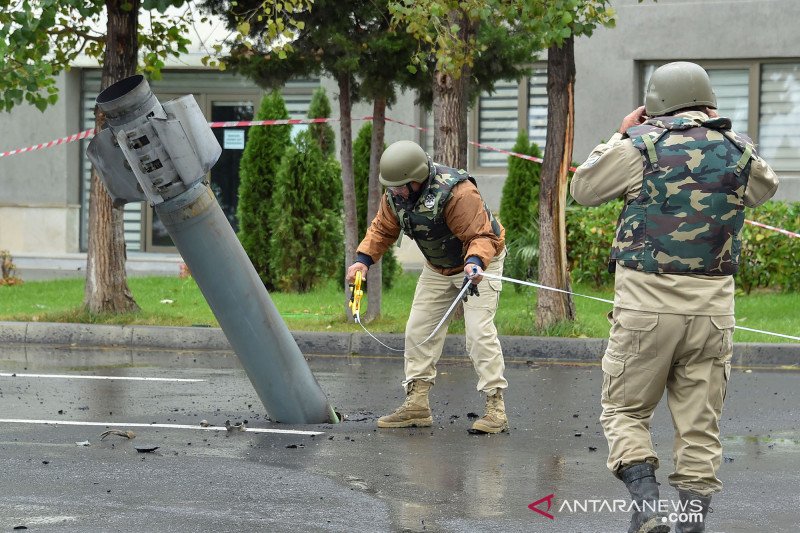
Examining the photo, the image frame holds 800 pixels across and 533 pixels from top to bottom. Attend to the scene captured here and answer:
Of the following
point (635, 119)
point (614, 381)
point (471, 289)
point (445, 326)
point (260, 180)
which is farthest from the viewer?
point (260, 180)

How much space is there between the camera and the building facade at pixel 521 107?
1758 cm

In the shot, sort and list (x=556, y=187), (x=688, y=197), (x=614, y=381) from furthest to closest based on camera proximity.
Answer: (x=556, y=187) < (x=614, y=381) < (x=688, y=197)

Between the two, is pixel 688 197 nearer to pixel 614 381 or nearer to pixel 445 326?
pixel 614 381

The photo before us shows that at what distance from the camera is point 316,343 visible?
456 inches

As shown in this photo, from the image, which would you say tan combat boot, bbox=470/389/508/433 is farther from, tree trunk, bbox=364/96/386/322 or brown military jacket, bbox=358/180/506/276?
tree trunk, bbox=364/96/386/322

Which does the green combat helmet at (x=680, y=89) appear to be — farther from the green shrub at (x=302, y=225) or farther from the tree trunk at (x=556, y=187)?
the green shrub at (x=302, y=225)

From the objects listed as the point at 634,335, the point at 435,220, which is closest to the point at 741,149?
the point at 634,335

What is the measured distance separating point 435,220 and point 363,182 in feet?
27.4

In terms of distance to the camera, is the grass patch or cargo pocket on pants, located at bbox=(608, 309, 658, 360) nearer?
cargo pocket on pants, located at bbox=(608, 309, 658, 360)

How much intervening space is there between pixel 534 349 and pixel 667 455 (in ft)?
14.2

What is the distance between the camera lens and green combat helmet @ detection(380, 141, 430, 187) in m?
7.12

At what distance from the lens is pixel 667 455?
22.7 ft

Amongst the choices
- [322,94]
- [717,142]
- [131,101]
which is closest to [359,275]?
[131,101]

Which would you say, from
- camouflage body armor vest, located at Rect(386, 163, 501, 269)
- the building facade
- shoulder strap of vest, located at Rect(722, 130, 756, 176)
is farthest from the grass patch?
shoulder strap of vest, located at Rect(722, 130, 756, 176)
